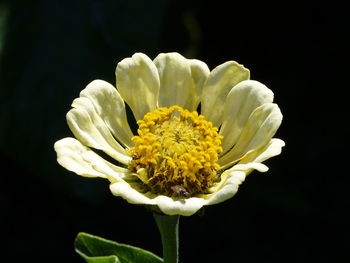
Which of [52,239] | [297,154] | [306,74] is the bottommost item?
[52,239]

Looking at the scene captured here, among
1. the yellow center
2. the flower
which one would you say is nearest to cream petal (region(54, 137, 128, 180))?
the flower

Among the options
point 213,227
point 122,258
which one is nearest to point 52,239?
point 213,227

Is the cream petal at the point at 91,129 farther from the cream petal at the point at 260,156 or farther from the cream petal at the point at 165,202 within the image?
the cream petal at the point at 260,156

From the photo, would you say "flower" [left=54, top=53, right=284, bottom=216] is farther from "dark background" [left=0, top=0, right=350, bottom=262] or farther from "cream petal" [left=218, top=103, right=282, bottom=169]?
"dark background" [left=0, top=0, right=350, bottom=262]

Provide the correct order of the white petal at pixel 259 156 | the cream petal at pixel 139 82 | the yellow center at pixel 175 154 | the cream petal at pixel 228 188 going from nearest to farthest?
the cream petal at pixel 228 188 → the white petal at pixel 259 156 → the yellow center at pixel 175 154 → the cream petal at pixel 139 82

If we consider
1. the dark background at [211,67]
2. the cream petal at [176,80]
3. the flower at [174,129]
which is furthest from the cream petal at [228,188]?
the dark background at [211,67]

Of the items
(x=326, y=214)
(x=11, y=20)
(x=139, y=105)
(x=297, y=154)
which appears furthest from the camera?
(x=297, y=154)

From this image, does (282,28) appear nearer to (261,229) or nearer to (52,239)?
(261,229)
